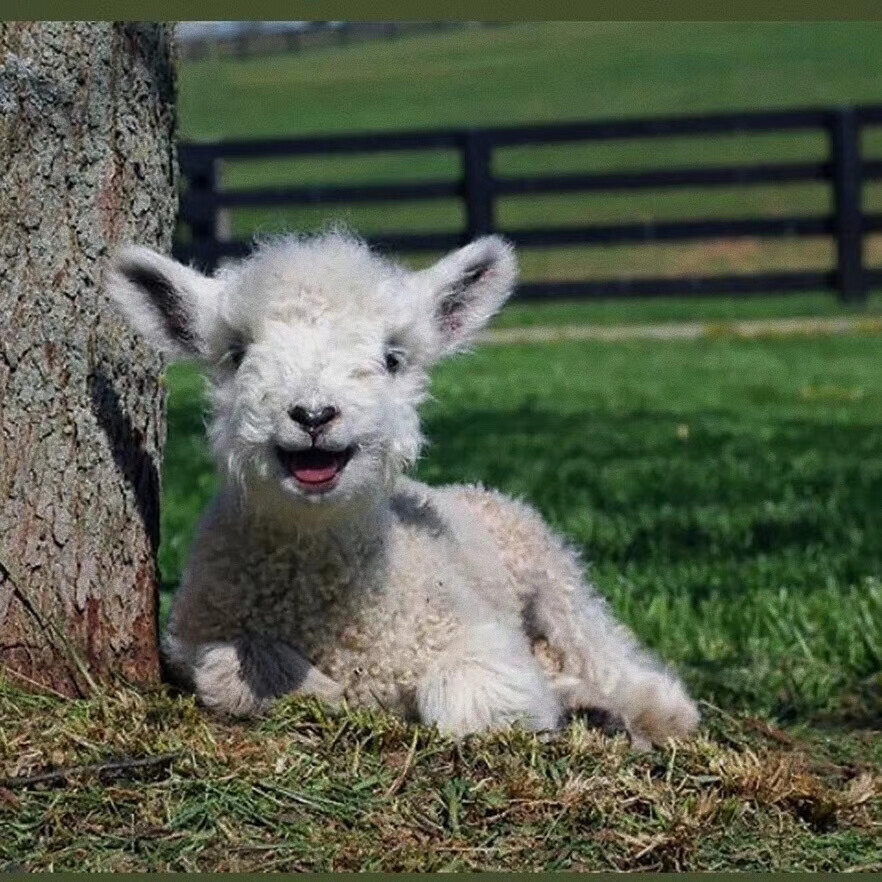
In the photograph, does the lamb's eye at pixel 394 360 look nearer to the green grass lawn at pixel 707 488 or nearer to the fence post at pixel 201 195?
the green grass lawn at pixel 707 488

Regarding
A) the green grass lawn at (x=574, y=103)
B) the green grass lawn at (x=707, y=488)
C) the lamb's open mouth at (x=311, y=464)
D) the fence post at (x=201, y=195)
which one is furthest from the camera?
the green grass lawn at (x=574, y=103)

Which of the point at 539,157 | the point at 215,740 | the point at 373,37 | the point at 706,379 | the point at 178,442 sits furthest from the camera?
the point at 373,37

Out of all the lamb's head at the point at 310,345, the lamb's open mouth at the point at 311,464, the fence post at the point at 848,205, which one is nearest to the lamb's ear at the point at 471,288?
the lamb's head at the point at 310,345

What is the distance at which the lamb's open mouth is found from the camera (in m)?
5.20

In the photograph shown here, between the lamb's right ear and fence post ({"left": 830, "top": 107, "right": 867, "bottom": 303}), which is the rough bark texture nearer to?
the lamb's right ear

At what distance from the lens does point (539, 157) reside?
49156 mm

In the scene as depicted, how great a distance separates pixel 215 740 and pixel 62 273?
1.20 m

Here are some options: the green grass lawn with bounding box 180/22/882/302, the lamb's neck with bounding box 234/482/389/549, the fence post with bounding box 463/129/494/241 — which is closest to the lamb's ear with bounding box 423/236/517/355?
the lamb's neck with bounding box 234/482/389/549

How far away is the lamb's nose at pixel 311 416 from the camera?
5070 millimetres

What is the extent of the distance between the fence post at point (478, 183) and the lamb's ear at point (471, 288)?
62.4 ft

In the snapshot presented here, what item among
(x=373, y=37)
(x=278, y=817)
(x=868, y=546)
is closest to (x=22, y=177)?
(x=278, y=817)

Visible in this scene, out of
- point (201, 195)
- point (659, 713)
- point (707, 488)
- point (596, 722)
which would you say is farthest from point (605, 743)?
point (201, 195)

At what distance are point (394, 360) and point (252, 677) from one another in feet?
2.78

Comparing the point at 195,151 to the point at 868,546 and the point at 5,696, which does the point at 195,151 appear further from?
the point at 5,696
